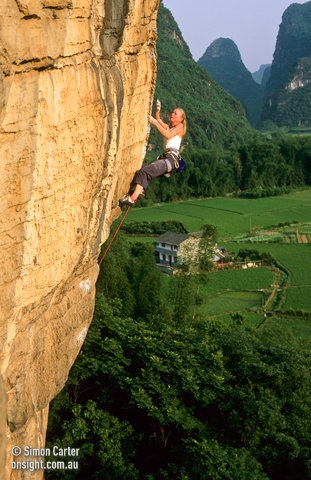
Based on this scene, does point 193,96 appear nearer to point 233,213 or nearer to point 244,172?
point 244,172

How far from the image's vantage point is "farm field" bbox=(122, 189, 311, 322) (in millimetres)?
23734

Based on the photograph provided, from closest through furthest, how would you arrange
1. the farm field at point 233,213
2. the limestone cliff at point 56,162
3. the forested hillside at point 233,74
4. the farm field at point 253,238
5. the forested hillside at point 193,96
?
the limestone cliff at point 56,162, the farm field at point 253,238, the farm field at point 233,213, the forested hillside at point 193,96, the forested hillside at point 233,74

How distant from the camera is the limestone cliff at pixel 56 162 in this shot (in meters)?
3.64

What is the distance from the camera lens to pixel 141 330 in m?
9.93

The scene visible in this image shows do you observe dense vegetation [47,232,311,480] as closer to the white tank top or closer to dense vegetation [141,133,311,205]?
the white tank top

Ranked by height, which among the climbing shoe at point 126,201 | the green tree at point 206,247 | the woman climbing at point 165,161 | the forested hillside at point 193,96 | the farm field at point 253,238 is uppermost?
the forested hillside at point 193,96

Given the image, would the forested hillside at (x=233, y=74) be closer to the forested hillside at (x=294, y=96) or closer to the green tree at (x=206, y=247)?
the forested hillside at (x=294, y=96)

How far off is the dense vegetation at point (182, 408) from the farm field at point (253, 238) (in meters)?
9.11

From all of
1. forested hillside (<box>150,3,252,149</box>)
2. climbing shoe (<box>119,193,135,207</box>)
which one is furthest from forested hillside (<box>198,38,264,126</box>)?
climbing shoe (<box>119,193,135,207</box>)

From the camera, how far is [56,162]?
4176 millimetres

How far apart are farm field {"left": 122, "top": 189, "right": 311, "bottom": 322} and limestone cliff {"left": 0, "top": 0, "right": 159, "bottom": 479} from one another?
44.4 feet

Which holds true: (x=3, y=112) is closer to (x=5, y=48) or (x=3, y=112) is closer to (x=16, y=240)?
(x=5, y=48)

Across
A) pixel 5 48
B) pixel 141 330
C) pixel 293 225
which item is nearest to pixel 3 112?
pixel 5 48

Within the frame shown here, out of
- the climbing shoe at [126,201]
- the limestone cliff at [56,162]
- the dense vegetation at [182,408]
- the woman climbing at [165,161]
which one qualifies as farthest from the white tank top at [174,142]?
the dense vegetation at [182,408]
